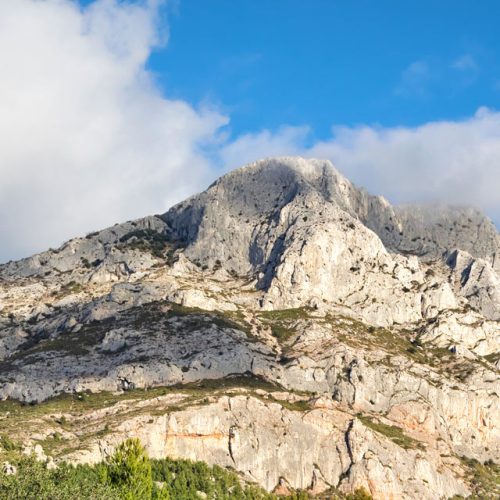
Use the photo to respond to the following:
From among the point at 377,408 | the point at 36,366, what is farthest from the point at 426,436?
the point at 36,366

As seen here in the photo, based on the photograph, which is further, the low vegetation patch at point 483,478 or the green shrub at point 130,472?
the low vegetation patch at point 483,478

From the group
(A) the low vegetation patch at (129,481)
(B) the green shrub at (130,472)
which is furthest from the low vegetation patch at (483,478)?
(B) the green shrub at (130,472)

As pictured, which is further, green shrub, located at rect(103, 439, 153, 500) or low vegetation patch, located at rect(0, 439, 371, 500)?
green shrub, located at rect(103, 439, 153, 500)

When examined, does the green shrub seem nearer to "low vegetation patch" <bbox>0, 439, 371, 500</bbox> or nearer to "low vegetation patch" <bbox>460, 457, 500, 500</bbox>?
"low vegetation patch" <bbox>0, 439, 371, 500</bbox>

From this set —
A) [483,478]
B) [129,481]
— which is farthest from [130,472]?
[483,478]

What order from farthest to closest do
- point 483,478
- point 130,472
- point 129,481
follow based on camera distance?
point 483,478, point 130,472, point 129,481

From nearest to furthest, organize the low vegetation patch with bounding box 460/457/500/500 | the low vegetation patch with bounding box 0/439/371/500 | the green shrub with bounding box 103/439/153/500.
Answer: the low vegetation patch with bounding box 0/439/371/500 → the green shrub with bounding box 103/439/153/500 → the low vegetation patch with bounding box 460/457/500/500

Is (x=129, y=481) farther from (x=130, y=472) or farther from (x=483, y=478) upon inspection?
(x=483, y=478)

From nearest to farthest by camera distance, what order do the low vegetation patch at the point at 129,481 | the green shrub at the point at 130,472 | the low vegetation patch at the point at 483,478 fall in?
the low vegetation patch at the point at 129,481 → the green shrub at the point at 130,472 → the low vegetation patch at the point at 483,478

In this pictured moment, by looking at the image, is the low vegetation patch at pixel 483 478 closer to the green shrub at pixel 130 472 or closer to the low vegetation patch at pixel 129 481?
the low vegetation patch at pixel 129 481

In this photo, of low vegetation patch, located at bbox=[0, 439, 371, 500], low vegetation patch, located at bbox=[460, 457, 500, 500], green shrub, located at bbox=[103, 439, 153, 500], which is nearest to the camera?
low vegetation patch, located at bbox=[0, 439, 371, 500]

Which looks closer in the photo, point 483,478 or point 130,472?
point 130,472

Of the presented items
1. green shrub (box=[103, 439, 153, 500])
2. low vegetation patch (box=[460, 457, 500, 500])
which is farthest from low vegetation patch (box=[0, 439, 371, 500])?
low vegetation patch (box=[460, 457, 500, 500])

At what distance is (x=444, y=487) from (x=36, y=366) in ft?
268
